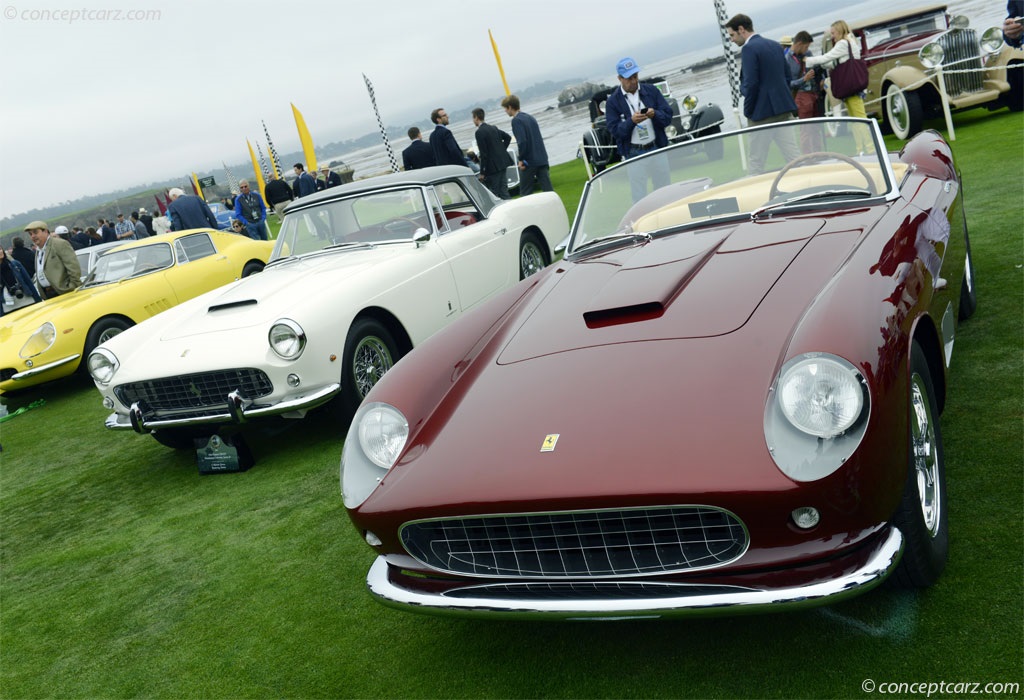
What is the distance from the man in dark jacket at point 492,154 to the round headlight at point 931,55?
5422 mm

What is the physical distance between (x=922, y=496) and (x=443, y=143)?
10.1m

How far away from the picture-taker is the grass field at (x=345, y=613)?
250 centimetres

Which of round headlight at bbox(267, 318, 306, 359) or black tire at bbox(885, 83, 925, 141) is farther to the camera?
black tire at bbox(885, 83, 925, 141)

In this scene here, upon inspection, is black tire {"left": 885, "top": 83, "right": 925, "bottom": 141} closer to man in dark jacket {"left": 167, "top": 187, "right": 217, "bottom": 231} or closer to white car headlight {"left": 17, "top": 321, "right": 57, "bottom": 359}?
man in dark jacket {"left": 167, "top": 187, "right": 217, "bottom": 231}

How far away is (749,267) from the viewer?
312 centimetres

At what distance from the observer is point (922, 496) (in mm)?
2674

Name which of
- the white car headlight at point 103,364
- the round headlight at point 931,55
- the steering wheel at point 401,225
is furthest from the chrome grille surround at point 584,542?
the round headlight at point 931,55

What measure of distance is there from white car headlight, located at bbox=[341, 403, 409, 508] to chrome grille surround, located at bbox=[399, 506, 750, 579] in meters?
0.27

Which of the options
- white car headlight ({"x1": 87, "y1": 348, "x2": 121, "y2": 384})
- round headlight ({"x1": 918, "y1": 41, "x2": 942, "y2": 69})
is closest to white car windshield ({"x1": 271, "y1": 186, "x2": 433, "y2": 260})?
white car headlight ({"x1": 87, "y1": 348, "x2": 121, "y2": 384})

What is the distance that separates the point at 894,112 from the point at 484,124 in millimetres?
5663

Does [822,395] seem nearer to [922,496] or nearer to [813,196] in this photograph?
[922,496]

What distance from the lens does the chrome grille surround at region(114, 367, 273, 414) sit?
500cm

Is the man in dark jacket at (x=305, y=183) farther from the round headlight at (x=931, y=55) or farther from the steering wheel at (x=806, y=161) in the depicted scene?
the steering wheel at (x=806, y=161)

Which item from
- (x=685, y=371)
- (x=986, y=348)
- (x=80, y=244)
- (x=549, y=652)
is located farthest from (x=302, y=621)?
(x=80, y=244)
